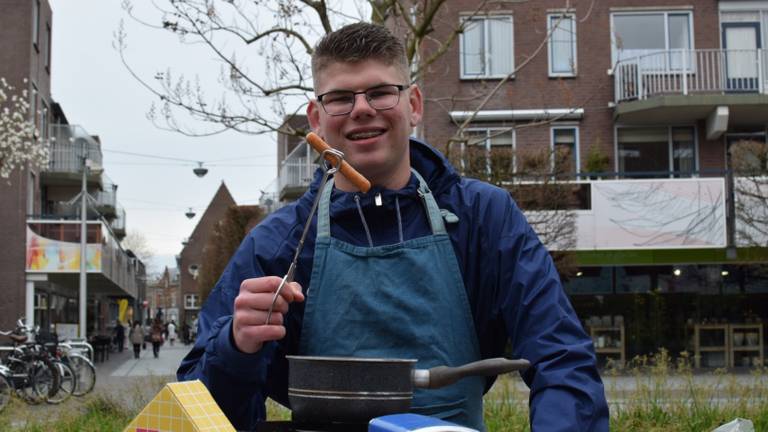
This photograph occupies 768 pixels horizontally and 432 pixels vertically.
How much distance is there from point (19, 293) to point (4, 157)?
914cm

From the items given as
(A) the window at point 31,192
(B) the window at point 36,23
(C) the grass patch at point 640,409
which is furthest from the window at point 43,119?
(C) the grass patch at point 640,409

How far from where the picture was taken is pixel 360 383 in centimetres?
167

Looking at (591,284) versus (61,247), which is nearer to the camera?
(591,284)

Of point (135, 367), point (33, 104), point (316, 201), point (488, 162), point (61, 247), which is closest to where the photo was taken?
point (316, 201)

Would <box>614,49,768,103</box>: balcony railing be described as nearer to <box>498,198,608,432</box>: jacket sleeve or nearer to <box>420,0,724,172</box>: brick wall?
<box>420,0,724,172</box>: brick wall

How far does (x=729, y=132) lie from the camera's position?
2289cm

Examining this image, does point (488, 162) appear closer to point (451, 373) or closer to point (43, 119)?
point (451, 373)

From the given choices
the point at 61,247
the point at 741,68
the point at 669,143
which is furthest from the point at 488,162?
the point at 61,247

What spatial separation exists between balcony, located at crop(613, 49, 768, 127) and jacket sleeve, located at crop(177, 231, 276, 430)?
67.5 ft

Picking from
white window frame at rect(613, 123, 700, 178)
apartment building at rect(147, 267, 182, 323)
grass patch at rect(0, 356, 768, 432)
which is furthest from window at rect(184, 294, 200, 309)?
grass patch at rect(0, 356, 768, 432)

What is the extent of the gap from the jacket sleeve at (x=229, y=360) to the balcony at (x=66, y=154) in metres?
35.2

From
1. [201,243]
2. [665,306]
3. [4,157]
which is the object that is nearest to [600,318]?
[665,306]

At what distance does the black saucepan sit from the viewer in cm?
167

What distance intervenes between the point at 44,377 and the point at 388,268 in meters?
15.8
